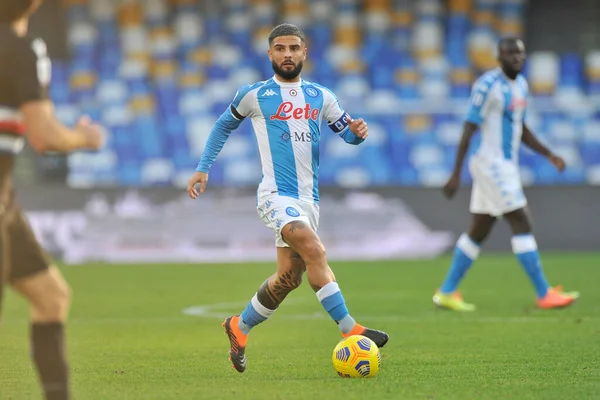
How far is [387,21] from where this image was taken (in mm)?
22797

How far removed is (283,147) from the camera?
23.8 ft

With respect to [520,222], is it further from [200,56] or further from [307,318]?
[200,56]

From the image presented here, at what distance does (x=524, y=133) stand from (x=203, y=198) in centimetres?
832

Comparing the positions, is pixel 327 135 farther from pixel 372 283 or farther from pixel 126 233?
pixel 372 283

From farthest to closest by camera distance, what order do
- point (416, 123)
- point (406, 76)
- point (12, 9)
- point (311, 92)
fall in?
point (406, 76) → point (416, 123) → point (311, 92) → point (12, 9)

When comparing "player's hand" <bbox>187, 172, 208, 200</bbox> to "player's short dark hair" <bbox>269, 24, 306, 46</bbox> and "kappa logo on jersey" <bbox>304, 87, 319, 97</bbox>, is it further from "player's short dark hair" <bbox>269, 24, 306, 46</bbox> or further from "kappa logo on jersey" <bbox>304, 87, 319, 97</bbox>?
"player's short dark hair" <bbox>269, 24, 306, 46</bbox>

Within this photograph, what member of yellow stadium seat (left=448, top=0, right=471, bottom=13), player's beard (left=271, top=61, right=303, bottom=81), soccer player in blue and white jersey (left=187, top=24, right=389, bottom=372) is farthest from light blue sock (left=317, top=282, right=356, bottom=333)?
yellow stadium seat (left=448, top=0, right=471, bottom=13)

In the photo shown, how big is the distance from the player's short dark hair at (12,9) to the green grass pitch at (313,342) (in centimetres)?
220

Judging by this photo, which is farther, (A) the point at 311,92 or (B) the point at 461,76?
(B) the point at 461,76

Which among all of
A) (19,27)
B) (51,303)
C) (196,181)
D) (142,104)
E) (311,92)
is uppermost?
(19,27)

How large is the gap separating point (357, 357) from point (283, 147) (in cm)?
144

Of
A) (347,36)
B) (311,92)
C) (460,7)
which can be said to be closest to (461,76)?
(460,7)

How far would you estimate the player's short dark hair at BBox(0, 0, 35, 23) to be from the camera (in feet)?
16.1

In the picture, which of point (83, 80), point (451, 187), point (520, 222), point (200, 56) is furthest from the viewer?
point (200, 56)
